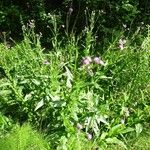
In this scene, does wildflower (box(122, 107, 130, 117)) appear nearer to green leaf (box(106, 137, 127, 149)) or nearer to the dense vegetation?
the dense vegetation

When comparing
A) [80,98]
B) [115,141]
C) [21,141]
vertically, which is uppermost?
[21,141]

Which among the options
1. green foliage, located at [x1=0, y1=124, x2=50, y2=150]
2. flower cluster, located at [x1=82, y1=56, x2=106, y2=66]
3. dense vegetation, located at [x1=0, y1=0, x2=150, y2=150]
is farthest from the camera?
flower cluster, located at [x1=82, y1=56, x2=106, y2=66]

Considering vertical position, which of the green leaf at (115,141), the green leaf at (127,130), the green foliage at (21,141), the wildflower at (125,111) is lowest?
the green leaf at (115,141)

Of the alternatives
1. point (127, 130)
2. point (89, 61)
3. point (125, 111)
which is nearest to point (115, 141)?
point (127, 130)

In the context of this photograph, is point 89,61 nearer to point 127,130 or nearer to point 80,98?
point 80,98

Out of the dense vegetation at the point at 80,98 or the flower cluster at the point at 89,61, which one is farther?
the flower cluster at the point at 89,61

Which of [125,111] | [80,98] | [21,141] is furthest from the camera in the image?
[125,111]

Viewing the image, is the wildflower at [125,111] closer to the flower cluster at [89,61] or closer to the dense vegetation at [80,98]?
the dense vegetation at [80,98]

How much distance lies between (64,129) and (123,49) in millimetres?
1244

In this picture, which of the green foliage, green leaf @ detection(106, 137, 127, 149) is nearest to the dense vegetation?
green leaf @ detection(106, 137, 127, 149)

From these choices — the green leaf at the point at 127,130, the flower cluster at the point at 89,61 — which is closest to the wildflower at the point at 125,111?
the green leaf at the point at 127,130

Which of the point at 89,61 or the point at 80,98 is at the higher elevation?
the point at 89,61

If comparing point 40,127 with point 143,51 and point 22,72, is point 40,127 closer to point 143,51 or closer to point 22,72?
point 22,72

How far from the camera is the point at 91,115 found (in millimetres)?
4754
